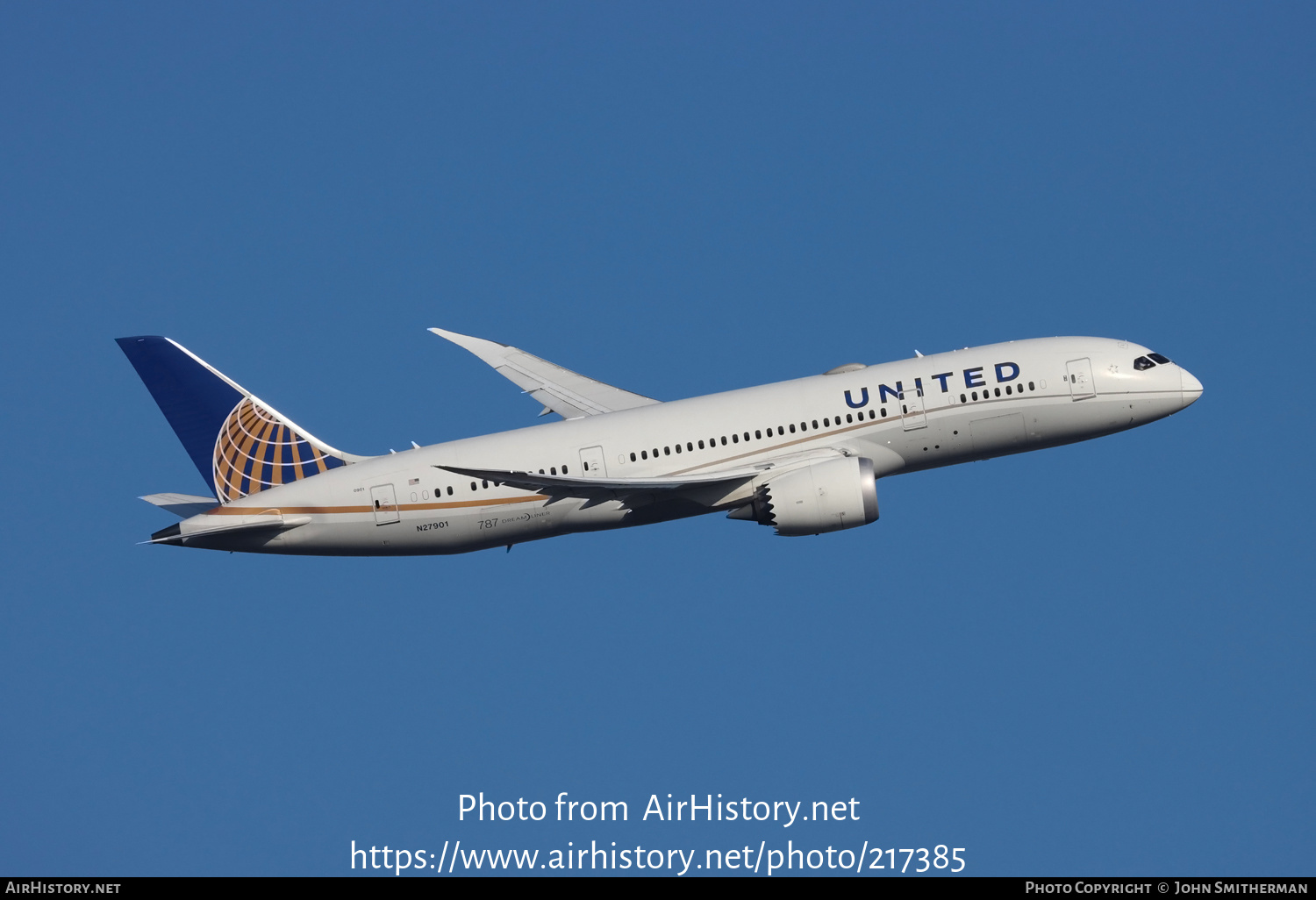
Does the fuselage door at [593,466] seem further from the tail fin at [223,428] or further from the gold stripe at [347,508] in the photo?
the tail fin at [223,428]

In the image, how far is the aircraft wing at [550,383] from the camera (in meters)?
57.8

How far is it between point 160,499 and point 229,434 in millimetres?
4368

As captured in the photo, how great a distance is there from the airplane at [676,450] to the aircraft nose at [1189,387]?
7 cm

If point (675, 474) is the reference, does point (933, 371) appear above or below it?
above

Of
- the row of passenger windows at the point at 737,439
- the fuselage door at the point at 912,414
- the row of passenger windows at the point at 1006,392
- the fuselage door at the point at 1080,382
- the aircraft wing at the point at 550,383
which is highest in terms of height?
the aircraft wing at the point at 550,383

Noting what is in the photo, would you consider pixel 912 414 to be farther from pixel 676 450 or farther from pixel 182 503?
pixel 182 503

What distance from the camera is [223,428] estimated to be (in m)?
52.9

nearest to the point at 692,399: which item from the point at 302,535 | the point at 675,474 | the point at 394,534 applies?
the point at 675,474

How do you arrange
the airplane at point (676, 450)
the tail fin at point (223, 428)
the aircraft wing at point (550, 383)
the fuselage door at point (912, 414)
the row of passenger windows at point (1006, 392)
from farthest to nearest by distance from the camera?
the aircraft wing at point (550, 383)
the tail fin at point (223, 428)
the row of passenger windows at point (1006, 392)
the fuselage door at point (912, 414)
the airplane at point (676, 450)

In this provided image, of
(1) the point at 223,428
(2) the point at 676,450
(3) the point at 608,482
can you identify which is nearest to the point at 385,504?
(1) the point at 223,428

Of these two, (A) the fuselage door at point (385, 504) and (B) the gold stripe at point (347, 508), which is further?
(A) the fuselage door at point (385, 504)

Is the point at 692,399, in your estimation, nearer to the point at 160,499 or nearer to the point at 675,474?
the point at 675,474

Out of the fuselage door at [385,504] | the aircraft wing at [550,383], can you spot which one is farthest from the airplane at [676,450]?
the aircraft wing at [550,383]

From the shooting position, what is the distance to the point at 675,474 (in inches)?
1955
